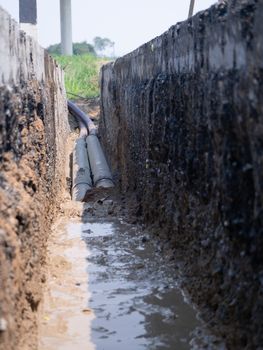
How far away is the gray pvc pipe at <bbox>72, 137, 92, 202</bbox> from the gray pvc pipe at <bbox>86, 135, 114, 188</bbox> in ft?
0.32

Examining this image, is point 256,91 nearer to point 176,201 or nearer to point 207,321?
point 207,321

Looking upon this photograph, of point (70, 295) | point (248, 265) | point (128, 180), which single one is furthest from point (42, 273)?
point (128, 180)

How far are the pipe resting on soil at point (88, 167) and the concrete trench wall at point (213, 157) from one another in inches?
105

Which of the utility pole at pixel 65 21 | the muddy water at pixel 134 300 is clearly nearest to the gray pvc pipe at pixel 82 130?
the muddy water at pixel 134 300

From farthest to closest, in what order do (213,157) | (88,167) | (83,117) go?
(83,117), (88,167), (213,157)

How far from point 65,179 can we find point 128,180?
7.45 feet

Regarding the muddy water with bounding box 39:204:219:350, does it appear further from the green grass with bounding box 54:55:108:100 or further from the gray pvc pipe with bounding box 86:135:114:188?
the green grass with bounding box 54:55:108:100

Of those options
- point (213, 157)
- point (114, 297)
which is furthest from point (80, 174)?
point (213, 157)

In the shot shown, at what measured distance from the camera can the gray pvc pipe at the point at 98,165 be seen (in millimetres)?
8343

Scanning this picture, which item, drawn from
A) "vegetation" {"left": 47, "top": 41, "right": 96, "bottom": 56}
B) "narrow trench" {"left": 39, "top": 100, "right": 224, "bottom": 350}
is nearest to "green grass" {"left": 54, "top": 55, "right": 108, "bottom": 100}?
"narrow trench" {"left": 39, "top": 100, "right": 224, "bottom": 350}

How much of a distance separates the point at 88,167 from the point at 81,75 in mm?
11546

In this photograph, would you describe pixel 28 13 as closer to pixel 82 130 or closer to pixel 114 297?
pixel 82 130

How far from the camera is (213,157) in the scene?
3252 mm

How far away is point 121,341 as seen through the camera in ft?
10.6
